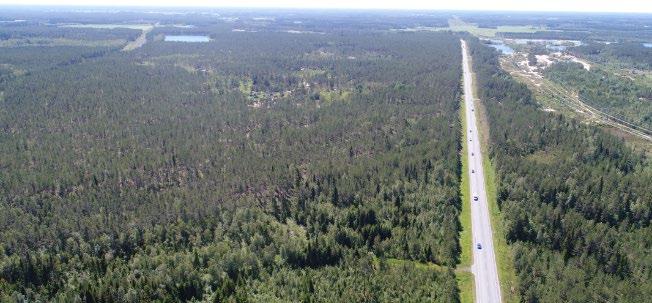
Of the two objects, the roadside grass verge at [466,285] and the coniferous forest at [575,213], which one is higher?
the coniferous forest at [575,213]

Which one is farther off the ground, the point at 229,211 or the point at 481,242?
the point at 229,211

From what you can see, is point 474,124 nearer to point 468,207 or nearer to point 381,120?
point 381,120

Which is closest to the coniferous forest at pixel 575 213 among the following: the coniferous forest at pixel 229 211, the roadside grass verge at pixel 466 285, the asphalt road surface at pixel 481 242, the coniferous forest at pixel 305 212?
the coniferous forest at pixel 305 212

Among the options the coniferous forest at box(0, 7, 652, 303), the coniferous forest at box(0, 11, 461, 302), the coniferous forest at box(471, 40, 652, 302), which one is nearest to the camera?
the coniferous forest at box(471, 40, 652, 302)

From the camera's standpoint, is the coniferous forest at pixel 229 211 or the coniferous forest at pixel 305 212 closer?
the coniferous forest at pixel 305 212

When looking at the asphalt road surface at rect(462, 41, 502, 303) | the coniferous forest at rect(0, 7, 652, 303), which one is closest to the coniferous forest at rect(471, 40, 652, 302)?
the coniferous forest at rect(0, 7, 652, 303)

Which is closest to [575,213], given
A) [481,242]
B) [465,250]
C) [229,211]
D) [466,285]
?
[481,242]

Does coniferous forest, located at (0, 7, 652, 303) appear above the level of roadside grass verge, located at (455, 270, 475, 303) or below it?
above

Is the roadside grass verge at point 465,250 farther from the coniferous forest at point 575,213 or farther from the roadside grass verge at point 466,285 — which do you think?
the coniferous forest at point 575,213

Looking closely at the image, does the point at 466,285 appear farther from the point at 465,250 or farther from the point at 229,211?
the point at 229,211

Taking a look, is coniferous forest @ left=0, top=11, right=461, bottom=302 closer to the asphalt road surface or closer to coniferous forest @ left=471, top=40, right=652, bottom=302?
the asphalt road surface

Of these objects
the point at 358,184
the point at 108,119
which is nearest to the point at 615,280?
the point at 358,184
